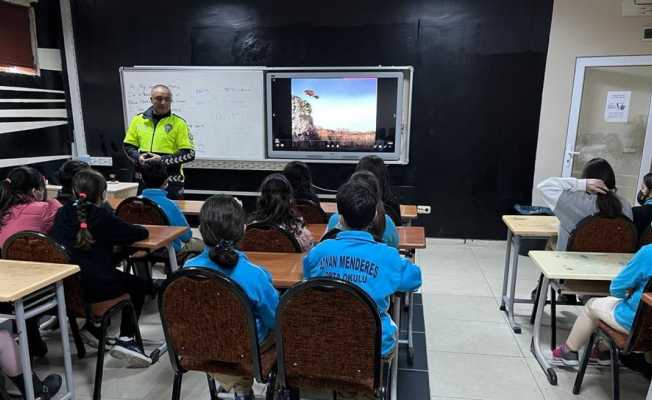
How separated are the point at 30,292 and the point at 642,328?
8.35 ft

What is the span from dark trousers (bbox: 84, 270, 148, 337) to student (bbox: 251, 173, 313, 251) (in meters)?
0.79

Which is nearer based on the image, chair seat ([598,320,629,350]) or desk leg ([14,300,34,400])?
desk leg ([14,300,34,400])

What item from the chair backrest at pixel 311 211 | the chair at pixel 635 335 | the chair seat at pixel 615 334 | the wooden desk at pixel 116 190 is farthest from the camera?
the wooden desk at pixel 116 190

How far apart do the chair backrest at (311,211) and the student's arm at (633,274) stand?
177cm

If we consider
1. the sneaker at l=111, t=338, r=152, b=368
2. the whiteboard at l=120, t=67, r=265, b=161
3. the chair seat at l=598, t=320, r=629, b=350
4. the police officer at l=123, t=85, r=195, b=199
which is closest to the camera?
the chair seat at l=598, t=320, r=629, b=350

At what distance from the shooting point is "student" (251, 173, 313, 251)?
7.40ft

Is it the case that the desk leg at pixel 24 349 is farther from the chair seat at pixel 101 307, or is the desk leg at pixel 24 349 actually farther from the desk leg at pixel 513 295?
the desk leg at pixel 513 295

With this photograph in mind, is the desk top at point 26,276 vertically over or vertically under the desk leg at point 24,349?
over

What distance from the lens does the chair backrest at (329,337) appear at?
1.32 m

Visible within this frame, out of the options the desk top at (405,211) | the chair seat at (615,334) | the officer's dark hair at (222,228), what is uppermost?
the officer's dark hair at (222,228)

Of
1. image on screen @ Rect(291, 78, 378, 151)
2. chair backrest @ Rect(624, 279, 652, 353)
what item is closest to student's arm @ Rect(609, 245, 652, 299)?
chair backrest @ Rect(624, 279, 652, 353)

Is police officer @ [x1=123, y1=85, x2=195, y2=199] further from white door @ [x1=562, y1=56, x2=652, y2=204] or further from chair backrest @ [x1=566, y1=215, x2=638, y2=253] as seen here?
white door @ [x1=562, y1=56, x2=652, y2=204]

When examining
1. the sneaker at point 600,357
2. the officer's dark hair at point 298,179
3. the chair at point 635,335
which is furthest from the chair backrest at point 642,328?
the officer's dark hair at point 298,179

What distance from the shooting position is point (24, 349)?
174 cm
